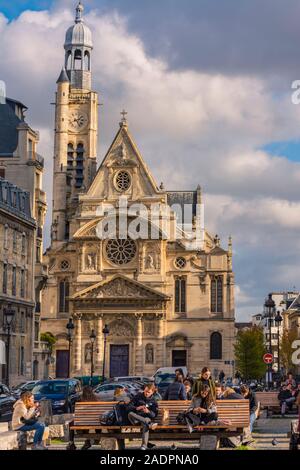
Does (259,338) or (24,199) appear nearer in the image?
(24,199)

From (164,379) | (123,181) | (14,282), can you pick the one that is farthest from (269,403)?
(123,181)

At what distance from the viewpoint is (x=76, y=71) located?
327ft

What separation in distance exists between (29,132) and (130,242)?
1949 cm

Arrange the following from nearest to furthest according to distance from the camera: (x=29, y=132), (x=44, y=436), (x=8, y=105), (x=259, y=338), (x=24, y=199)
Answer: (x=44, y=436) → (x=24, y=199) → (x=29, y=132) → (x=8, y=105) → (x=259, y=338)

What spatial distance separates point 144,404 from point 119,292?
6423cm

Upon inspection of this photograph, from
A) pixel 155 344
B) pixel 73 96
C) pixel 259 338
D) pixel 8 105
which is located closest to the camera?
pixel 8 105

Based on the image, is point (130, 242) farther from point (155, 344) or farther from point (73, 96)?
point (73, 96)

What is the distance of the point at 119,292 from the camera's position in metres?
84.8

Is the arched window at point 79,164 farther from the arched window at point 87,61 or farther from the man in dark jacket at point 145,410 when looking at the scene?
the man in dark jacket at point 145,410

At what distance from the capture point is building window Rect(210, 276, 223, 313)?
3403 inches

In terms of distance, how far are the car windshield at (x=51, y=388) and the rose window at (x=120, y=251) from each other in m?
49.1

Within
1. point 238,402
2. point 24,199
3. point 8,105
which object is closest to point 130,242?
point 8,105

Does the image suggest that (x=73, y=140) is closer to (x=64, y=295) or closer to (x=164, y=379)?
(x=64, y=295)

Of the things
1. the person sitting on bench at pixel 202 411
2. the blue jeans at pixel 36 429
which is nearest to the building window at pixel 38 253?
the blue jeans at pixel 36 429
